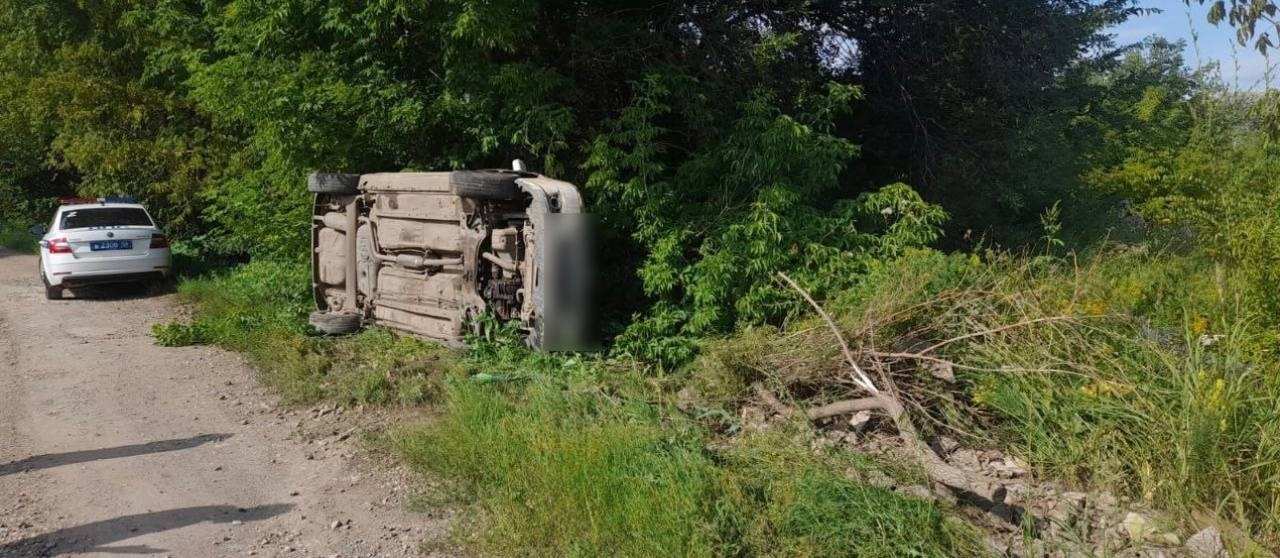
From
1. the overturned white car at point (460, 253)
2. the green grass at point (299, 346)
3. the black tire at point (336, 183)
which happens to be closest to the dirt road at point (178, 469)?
the green grass at point (299, 346)

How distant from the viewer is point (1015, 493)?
16.7 feet

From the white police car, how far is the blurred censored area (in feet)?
30.6

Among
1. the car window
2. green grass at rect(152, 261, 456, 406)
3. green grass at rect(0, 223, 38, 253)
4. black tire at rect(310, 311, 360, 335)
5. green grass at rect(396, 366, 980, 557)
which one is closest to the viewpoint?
green grass at rect(396, 366, 980, 557)

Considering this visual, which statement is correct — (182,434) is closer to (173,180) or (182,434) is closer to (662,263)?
(662,263)

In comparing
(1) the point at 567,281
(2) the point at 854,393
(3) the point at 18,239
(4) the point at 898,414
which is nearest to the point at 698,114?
(1) the point at 567,281

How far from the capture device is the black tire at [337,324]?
33.3 ft

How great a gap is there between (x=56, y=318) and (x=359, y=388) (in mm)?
7330

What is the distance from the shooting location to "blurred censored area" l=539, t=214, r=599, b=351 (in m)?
7.89

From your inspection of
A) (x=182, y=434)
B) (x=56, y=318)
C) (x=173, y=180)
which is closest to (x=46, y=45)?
(x=173, y=180)

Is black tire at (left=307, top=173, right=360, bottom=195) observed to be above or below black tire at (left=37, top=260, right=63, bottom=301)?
above

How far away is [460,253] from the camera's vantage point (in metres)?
8.64

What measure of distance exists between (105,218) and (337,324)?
681 centimetres

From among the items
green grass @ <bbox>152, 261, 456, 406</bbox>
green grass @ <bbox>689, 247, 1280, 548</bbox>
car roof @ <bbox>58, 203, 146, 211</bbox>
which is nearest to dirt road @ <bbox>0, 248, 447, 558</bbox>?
green grass @ <bbox>152, 261, 456, 406</bbox>

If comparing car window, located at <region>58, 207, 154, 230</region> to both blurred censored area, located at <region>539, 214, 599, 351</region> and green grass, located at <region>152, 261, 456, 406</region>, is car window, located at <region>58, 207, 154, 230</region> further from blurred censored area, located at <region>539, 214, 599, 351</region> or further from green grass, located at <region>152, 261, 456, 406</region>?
blurred censored area, located at <region>539, 214, 599, 351</region>
